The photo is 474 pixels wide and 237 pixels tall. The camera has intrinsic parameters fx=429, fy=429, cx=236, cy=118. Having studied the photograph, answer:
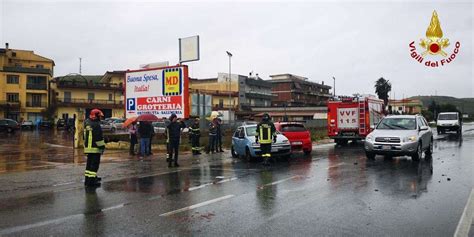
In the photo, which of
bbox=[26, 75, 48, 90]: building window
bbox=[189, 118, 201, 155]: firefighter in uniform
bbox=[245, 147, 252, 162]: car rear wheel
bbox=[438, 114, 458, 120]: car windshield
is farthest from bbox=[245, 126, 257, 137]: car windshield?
bbox=[26, 75, 48, 90]: building window

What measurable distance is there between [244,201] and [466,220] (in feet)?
12.2

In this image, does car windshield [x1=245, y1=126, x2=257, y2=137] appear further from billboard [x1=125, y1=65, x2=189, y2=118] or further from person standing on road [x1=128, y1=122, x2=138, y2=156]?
billboard [x1=125, y1=65, x2=189, y2=118]

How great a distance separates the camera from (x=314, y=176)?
1158 centimetres

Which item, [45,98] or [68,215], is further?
[45,98]

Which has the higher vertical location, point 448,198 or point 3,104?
point 3,104

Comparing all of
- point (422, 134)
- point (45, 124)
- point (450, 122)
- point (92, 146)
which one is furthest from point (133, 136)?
point (45, 124)

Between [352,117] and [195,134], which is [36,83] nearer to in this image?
[195,134]

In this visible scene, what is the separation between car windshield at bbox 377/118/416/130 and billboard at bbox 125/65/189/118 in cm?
1075

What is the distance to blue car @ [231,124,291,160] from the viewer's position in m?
15.9

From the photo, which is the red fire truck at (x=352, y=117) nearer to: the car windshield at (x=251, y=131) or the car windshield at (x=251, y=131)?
the car windshield at (x=251, y=131)

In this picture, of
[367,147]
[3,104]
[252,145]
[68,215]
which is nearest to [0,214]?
[68,215]

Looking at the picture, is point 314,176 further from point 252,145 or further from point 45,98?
point 45,98

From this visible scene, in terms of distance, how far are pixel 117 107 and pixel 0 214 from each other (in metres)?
66.8

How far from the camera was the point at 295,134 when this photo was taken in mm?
18312
